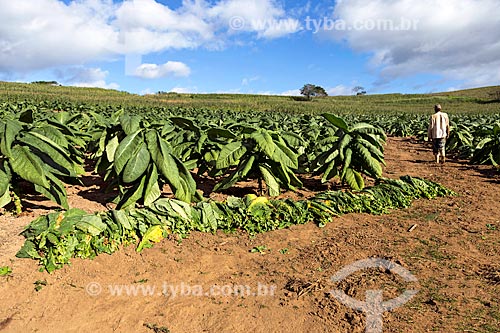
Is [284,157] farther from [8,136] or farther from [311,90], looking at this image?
[311,90]

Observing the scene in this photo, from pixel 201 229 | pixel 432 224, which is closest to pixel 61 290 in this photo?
pixel 201 229

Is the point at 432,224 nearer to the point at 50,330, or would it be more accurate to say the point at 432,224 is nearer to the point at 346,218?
the point at 346,218

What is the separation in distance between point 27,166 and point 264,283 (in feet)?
7.25

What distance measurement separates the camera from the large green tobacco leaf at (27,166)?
3.14 m

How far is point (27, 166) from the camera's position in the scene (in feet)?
10.5

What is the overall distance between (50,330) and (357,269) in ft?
7.10

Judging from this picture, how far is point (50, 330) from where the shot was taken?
2271 mm

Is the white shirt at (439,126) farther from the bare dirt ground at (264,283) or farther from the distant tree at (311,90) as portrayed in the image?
the distant tree at (311,90)

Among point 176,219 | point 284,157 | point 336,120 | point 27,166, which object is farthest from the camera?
point 336,120

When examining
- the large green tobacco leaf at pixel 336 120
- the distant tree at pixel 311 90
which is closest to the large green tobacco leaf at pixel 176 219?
the large green tobacco leaf at pixel 336 120

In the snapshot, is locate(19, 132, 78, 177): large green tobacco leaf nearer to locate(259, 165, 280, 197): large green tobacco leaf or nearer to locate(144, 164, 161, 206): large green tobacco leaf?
locate(144, 164, 161, 206): large green tobacco leaf

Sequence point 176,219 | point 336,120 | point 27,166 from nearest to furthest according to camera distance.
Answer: point 27,166, point 176,219, point 336,120

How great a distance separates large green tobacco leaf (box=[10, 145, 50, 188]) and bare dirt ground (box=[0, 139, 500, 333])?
0.50 metres

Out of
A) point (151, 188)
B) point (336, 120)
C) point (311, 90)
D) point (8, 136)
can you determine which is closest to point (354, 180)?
point (336, 120)
